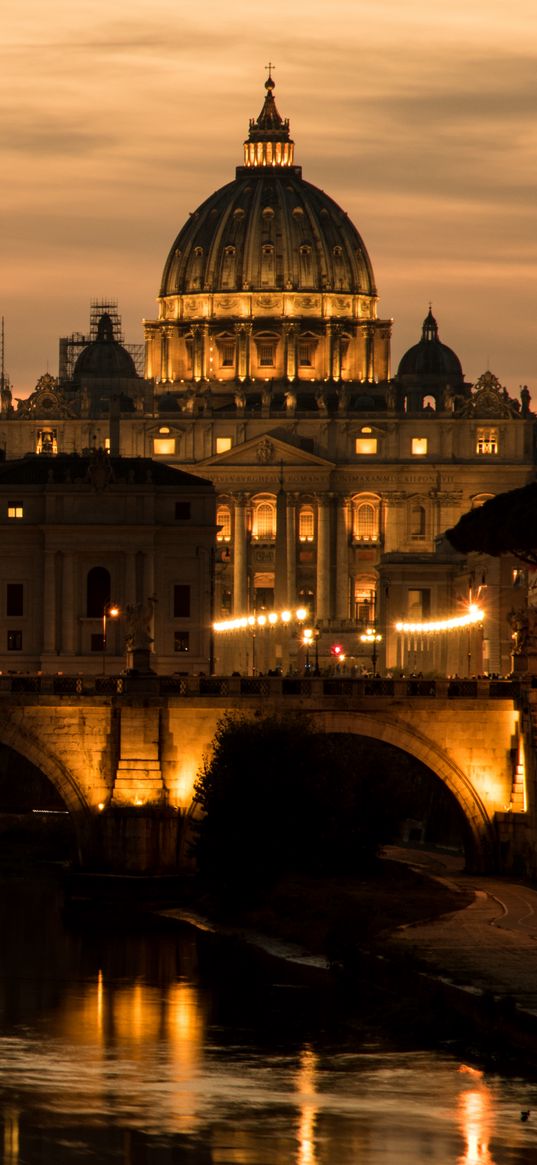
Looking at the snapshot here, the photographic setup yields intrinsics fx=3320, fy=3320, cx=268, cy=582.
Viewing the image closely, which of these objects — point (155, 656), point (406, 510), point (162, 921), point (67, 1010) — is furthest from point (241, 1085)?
point (406, 510)

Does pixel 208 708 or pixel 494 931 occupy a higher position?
pixel 208 708

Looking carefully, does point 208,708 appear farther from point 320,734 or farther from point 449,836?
point 449,836

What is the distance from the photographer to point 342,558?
198500 mm

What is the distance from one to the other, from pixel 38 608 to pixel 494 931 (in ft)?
208

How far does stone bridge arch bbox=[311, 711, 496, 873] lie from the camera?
255 ft

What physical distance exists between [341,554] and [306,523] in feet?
9.41

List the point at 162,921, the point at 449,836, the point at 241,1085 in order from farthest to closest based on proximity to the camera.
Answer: the point at 449,836 → the point at 162,921 → the point at 241,1085

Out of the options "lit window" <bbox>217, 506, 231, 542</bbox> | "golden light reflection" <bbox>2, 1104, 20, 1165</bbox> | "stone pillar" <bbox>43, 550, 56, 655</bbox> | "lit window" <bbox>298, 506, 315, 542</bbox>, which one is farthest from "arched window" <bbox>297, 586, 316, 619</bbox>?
"golden light reflection" <bbox>2, 1104, 20, 1165</bbox>

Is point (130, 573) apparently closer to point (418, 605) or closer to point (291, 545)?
point (418, 605)

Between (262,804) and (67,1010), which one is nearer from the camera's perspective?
(67,1010)

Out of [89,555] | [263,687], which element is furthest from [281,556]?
[263,687]

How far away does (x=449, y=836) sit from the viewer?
9250 centimetres

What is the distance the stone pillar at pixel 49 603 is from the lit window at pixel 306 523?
240 feet

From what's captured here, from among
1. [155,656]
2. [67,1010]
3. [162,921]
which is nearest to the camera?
[67,1010]
